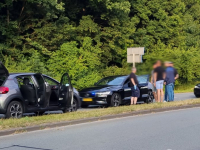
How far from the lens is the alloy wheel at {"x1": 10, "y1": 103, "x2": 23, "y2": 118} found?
12.9 metres

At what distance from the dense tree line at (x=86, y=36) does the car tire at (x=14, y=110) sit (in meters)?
7.84

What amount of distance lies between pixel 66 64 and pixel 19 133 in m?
20.3

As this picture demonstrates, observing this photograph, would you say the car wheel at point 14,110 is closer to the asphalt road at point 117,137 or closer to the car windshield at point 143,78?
the asphalt road at point 117,137

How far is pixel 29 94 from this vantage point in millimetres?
13773

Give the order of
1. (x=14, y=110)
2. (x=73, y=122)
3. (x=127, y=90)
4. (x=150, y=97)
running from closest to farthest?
(x=73, y=122) < (x=14, y=110) < (x=127, y=90) < (x=150, y=97)

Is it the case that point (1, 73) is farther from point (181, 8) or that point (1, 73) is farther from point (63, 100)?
point (181, 8)

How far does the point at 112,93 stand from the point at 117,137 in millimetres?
7924

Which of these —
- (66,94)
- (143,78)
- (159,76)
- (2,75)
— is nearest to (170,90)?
(159,76)

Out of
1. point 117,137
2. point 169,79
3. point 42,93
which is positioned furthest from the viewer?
point 169,79

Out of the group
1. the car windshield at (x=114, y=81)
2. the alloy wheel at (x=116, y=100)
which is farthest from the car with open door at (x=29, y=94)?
the car windshield at (x=114, y=81)

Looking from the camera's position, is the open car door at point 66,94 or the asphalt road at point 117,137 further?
the open car door at point 66,94

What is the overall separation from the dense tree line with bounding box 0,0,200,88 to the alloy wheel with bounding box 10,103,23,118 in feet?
25.8

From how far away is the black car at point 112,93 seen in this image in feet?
58.7

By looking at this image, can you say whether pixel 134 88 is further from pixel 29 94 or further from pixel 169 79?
pixel 29 94
